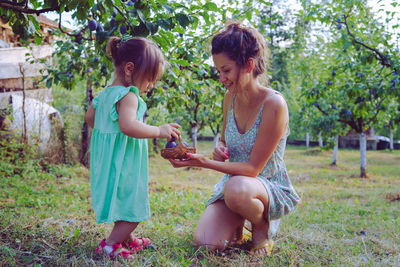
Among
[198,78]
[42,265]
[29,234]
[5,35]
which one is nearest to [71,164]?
[5,35]

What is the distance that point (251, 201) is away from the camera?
2.05 m

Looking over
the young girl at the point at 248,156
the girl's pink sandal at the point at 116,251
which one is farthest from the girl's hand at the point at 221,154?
the girl's pink sandal at the point at 116,251

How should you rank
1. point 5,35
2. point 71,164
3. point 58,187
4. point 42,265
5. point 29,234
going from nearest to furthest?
point 42,265 < point 29,234 < point 58,187 < point 71,164 < point 5,35

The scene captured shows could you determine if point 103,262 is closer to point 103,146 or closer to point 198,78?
point 103,146

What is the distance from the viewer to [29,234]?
2320 mm

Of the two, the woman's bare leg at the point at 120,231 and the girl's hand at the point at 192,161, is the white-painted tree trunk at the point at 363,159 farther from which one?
the woman's bare leg at the point at 120,231

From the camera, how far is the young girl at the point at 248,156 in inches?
81.3

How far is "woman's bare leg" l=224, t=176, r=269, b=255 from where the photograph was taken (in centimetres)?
204

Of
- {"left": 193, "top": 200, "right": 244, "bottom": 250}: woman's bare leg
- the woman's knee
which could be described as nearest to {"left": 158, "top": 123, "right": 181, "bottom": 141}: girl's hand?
the woman's knee

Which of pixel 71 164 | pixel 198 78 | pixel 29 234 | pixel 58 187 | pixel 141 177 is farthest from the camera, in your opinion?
pixel 71 164

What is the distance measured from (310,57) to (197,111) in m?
3.39

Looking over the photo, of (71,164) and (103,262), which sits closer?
(103,262)

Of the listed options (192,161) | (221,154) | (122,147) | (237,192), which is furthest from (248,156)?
(122,147)

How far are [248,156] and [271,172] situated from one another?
0.62ft
